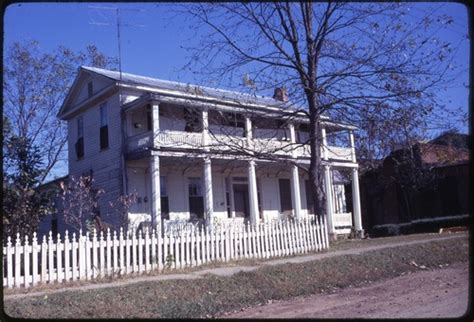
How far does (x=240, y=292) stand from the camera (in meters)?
8.34

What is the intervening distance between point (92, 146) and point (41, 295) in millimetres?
13788

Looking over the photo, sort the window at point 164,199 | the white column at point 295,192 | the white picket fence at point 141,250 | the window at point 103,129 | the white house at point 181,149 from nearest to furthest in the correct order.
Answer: the white picket fence at point 141,250 < the white house at point 181,149 < the window at point 164,199 < the window at point 103,129 < the white column at point 295,192

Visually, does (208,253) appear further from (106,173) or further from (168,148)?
(106,173)

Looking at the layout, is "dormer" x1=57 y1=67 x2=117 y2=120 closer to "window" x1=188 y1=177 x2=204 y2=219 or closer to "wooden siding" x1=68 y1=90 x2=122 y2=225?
"wooden siding" x1=68 y1=90 x2=122 y2=225

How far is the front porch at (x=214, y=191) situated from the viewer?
18.8 meters

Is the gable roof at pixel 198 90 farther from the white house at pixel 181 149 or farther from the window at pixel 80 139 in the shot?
the window at pixel 80 139

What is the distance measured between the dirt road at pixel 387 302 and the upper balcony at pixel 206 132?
630 cm

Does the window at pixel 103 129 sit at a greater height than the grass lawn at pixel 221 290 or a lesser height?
greater

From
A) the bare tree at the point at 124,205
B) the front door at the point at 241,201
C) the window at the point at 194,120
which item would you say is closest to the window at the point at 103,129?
the bare tree at the point at 124,205

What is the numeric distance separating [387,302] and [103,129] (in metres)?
15.3

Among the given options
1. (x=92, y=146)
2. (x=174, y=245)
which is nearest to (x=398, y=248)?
(x=174, y=245)

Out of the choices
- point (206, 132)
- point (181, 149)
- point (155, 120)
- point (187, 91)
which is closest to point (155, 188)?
point (181, 149)

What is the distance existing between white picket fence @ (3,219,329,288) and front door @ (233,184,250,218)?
829 centimetres

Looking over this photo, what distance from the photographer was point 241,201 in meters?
23.0
